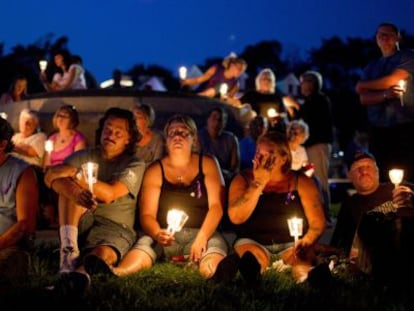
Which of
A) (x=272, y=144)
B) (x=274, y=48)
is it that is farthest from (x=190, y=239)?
(x=274, y=48)

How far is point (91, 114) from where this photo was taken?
9.39m

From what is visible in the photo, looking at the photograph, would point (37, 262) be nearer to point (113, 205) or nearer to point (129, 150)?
point (113, 205)

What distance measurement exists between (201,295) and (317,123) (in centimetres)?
578

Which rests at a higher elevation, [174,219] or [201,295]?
[174,219]

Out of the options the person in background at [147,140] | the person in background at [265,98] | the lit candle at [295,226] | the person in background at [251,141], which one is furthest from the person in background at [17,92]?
the lit candle at [295,226]

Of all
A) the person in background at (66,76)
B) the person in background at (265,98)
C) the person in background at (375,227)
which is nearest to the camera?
the person in background at (375,227)

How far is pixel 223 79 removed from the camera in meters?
10.9

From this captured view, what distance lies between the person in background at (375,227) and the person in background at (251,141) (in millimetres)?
2750

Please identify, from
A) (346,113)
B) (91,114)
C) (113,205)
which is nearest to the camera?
(113,205)

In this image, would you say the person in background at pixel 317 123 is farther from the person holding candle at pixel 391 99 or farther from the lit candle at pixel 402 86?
the lit candle at pixel 402 86

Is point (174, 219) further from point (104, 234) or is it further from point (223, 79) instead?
point (223, 79)

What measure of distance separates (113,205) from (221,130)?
9.74 feet

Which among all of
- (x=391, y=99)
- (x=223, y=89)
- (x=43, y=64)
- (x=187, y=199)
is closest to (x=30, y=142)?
(x=43, y=64)

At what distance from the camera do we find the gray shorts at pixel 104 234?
16.8 ft
